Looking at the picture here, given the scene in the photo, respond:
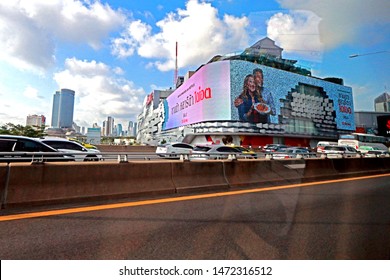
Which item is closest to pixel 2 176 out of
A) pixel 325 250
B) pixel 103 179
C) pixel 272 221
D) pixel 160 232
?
pixel 103 179

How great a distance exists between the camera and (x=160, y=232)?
3656 mm

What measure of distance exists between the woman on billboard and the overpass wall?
42.0 metres

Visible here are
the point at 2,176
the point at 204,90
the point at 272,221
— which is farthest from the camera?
the point at 204,90

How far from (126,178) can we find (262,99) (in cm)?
5070

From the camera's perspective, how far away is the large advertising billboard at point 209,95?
5028cm

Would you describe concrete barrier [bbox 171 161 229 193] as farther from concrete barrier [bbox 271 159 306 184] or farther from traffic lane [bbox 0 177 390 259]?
concrete barrier [bbox 271 159 306 184]

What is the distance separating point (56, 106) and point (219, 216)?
53472mm

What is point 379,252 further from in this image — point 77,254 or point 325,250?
point 77,254

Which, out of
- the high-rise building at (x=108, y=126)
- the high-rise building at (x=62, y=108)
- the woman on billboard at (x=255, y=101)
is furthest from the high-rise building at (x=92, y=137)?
the high-rise building at (x=108, y=126)

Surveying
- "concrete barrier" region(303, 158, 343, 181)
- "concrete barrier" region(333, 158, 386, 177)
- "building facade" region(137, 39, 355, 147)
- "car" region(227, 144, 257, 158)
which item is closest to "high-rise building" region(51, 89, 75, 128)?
"building facade" region(137, 39, 355, 147)

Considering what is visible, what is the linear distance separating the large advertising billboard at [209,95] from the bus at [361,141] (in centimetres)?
2195

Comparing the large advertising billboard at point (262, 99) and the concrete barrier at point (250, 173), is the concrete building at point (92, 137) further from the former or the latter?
the concrete barrier at point (250, 173)

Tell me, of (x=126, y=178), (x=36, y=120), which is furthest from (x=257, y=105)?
(x=126, y=178)

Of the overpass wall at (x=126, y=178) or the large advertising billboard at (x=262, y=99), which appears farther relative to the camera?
the large advertising billboard at (x=262, y=99)
